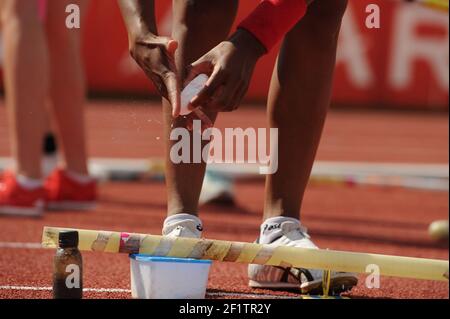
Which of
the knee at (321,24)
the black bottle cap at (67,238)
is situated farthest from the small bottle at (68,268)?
the knee at (321,24)

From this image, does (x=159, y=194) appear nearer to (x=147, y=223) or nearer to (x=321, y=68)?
(x=147, y=223)

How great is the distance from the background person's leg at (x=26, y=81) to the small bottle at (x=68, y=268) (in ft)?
7.73

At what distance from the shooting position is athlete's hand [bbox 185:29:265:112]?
8.70 ft

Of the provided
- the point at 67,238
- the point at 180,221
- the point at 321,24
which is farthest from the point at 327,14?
the point at 67,238

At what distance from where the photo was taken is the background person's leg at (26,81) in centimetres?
505

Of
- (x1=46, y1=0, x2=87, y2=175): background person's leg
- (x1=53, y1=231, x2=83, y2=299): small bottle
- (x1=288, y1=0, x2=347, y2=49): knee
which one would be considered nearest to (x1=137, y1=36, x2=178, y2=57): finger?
(x1=53, y1=231, x2=83, y2=299): small bottle

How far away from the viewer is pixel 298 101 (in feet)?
11.2

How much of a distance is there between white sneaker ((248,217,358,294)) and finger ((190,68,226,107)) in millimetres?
837

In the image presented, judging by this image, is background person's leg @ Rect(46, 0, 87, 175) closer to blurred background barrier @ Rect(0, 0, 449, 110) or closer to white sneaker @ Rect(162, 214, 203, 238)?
white sneaker @ Rect(162, 214, 203, 238)

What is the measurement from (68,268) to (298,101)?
103 cm

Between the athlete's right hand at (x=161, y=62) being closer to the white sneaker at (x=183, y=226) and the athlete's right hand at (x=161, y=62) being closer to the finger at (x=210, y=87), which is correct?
the finger at (x=210, y=87)

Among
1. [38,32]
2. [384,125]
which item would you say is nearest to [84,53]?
[384,125]

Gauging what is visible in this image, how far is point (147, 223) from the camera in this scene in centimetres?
516
